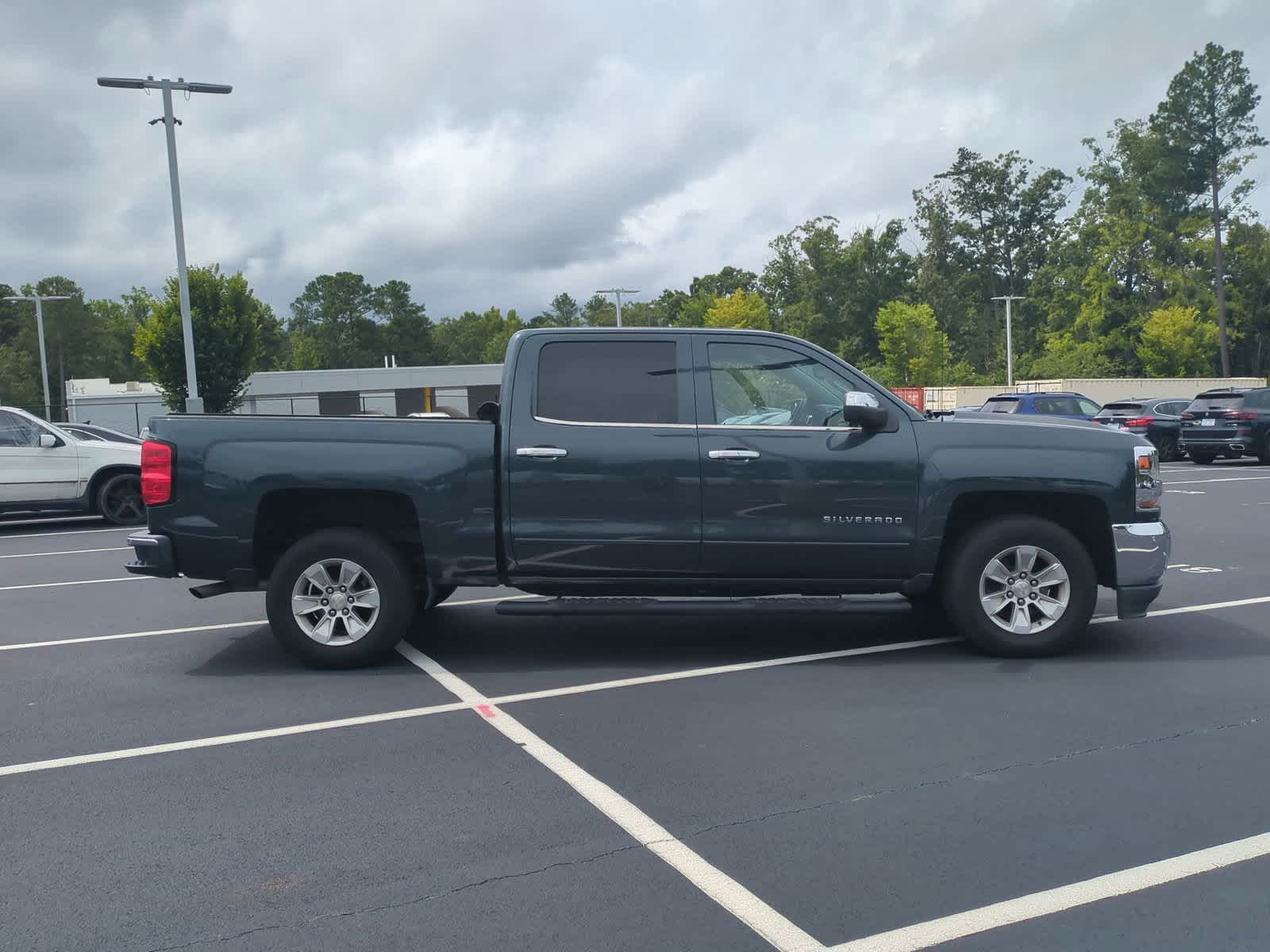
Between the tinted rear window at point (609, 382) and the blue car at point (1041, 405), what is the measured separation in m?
19.3

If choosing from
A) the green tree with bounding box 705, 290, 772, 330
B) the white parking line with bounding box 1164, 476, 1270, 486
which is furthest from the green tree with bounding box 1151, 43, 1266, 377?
the white parking line with bounding box 1164, 476, 1270, 486

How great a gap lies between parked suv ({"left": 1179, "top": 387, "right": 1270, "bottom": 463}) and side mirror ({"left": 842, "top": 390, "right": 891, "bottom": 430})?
20830mm

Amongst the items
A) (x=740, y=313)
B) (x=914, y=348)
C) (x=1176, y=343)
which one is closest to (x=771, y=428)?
(x=1176, y=343)

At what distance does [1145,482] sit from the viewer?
22.7 ft

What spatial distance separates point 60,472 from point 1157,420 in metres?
23.0

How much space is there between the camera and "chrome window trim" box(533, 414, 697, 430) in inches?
271

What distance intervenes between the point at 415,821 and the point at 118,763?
1.65 meters

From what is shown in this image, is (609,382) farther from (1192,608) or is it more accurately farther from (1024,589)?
(1192,608)

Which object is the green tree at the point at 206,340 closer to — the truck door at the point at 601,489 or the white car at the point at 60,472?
the white car at the point at 60,472

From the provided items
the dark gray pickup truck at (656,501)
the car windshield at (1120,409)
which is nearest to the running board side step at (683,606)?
the dark gray pickup truck at (656,501)

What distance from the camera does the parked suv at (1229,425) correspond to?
80.4 ft

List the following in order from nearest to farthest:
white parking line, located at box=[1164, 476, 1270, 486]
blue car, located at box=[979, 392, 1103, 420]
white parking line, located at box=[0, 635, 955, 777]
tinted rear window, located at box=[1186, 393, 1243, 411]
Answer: white parking line, located at box=[0, 635, 955, 777] < white parking line, located at box=[1164, 476, 1270, 486] < tinted rear window, located at box=[1186, 393, 1243, 411] < blue car, located at box=[979, 392, 1103, 420]

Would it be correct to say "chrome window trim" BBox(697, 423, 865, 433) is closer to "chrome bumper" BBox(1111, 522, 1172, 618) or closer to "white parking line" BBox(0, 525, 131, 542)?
"chrome bumper" BBox(1111, 522, 1172, 618)

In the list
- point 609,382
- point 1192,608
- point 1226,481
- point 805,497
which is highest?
point 609,382
